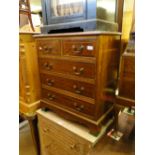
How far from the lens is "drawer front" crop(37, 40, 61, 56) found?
100 centimetres

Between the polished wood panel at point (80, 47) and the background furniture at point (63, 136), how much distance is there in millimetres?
553

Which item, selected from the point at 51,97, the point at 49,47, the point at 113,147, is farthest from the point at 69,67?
the point at 113,147

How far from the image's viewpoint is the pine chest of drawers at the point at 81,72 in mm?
835

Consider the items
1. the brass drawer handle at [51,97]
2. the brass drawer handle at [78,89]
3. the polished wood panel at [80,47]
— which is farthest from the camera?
the brass drawer handle at [51,97]

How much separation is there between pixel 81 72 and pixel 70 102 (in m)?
0.26

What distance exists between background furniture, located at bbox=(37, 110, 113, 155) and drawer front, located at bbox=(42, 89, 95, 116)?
0.51 feet

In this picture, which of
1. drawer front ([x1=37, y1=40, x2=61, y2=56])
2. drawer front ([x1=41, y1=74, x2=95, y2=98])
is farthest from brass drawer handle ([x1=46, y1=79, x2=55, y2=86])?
drawer front ([x1=37, y1=40, x2=61, y2=56])

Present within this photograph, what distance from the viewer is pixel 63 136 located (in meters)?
1.14

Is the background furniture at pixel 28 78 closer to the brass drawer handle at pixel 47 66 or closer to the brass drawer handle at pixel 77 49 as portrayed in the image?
the brass drawer handle at pixel 47 66

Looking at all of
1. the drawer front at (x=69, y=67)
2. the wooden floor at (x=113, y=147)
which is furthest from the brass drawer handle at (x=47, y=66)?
the wooden floor at (x=113, y=147)

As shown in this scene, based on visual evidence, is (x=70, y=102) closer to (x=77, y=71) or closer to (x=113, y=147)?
(x=77, y=71)

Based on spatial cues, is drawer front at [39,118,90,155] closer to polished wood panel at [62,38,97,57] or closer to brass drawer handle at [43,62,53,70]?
brass drawer handle at [43,62,53,70]

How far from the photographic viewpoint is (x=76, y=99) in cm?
98
